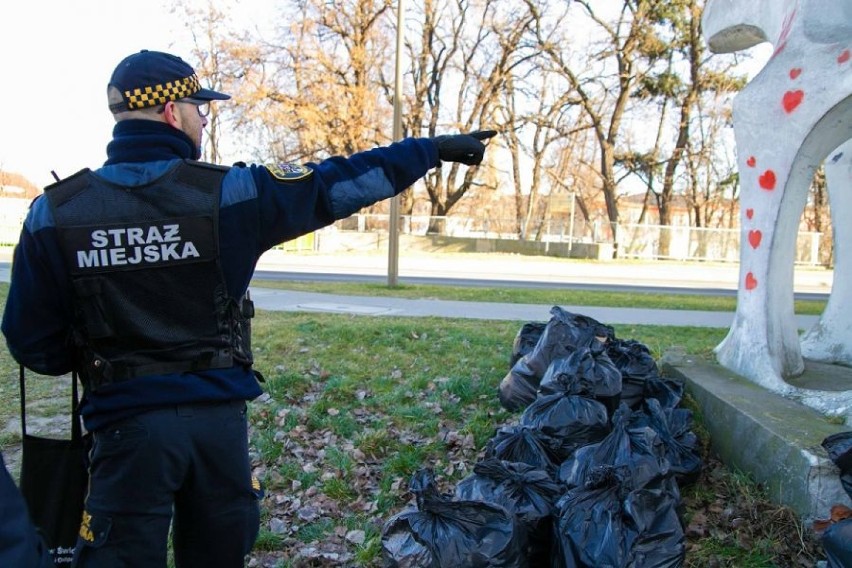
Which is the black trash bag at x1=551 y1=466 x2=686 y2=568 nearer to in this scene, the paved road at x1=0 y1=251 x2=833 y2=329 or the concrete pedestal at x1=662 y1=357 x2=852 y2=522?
the concrete pedestal at x1=662 y1=357 x2=852 y2=522

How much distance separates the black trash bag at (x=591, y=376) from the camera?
4289mm

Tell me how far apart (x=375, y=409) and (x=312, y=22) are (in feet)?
99.9

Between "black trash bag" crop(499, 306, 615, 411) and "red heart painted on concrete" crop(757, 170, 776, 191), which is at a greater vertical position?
"red heart painted on concrete" crop(757, 170, 776, 191)

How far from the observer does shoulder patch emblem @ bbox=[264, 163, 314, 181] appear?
210cm

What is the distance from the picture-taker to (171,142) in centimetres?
208

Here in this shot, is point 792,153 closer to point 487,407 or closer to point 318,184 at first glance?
point 487,407

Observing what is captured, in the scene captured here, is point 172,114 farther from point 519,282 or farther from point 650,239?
point 650,239

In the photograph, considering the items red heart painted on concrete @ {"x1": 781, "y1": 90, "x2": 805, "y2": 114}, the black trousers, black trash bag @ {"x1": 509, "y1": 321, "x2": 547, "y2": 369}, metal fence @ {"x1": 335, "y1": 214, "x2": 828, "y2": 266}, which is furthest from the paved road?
the black trousers

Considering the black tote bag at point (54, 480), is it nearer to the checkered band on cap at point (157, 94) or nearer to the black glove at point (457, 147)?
the checkered band on cap at point (157, 94)

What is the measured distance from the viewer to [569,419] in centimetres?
384

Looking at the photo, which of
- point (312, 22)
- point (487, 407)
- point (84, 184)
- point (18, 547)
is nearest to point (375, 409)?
point (487, 407)

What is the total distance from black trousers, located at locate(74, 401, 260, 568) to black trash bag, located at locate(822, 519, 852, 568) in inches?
79.8

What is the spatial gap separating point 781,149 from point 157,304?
3860 millimetres

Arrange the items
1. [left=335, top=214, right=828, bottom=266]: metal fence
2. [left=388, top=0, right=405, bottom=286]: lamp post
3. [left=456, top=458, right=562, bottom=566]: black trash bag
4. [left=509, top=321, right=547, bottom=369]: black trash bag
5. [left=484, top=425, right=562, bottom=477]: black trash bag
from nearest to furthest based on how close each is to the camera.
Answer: [left=456, top=458, right=562, bottom=566]: black trash bag → [left=484, top=425, right=562, bottom=477]: black trash bag → [left=509, top=321, right=547, bottom=369]: black trash bag → [left=388, top=0, right=405, bottom=286]: lamp post → [left=335, top=214, right=828, bottom=266]: metal fence
